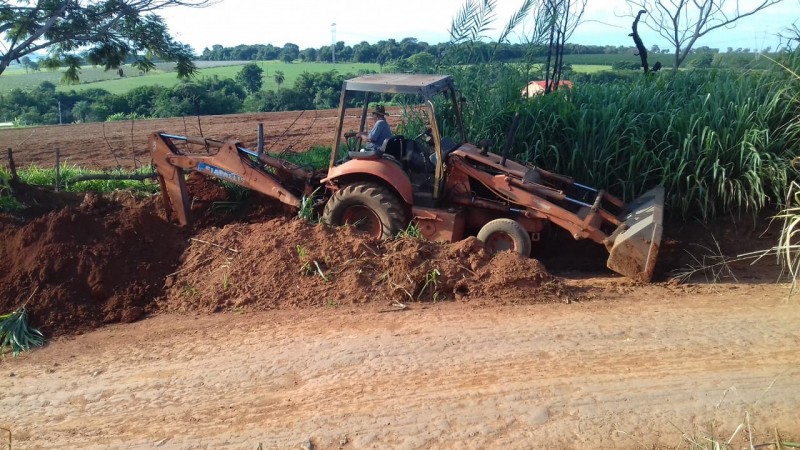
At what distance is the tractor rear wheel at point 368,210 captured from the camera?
7145mm

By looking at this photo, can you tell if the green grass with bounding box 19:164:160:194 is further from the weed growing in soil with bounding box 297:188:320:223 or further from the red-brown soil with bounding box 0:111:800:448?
the weed growing in soil with bounding box 297:188:320:223

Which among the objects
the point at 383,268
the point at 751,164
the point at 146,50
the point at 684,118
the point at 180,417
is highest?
the point at 146,50

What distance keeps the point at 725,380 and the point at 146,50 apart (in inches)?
330

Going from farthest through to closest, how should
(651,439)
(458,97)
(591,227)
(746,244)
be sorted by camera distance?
1. (458,97)
2. (746,244)
3. (591,227)
4. (651,439)

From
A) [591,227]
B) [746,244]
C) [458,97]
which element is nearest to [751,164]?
[746,244]

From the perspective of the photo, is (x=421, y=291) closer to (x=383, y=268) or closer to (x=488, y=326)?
(x=383, y=268)

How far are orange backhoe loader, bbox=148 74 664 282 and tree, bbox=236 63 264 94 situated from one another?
68.0 feet

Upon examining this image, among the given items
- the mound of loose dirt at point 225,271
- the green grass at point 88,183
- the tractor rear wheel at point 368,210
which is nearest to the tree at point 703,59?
the tractor rear wheel at point 368,210

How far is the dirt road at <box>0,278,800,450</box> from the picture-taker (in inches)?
164

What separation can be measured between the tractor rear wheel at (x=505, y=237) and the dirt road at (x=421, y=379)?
1044 millimetres

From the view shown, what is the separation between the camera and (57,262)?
6.43 meters

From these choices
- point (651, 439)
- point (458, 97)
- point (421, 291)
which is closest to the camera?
point (651, 439)

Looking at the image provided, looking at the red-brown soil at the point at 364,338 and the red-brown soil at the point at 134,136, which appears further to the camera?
the red-brown soil at the point at 134,136

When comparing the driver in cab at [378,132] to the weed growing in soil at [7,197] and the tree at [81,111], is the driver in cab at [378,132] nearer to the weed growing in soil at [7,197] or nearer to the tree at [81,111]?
the weed growing in soil at [7,197]
